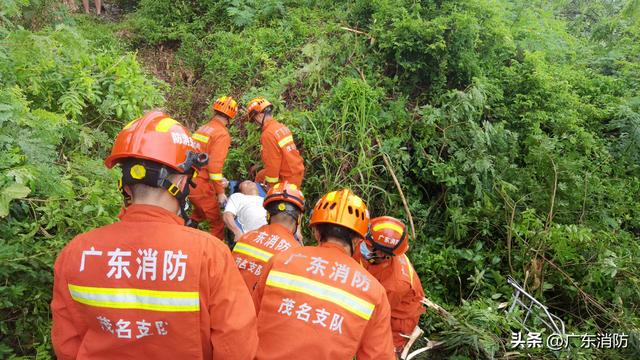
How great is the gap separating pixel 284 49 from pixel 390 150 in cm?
300

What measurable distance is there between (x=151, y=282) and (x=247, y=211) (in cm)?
279

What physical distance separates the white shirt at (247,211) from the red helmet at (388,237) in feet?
4.68

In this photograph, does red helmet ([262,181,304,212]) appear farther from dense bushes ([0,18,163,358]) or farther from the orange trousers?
the orange trousers

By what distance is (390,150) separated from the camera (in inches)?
228

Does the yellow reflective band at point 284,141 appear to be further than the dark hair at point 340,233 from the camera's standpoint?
Yes

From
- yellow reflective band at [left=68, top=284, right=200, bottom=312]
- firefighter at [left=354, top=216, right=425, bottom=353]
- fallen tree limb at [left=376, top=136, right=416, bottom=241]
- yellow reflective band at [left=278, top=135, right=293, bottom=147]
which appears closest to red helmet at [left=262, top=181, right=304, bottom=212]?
firefighter at [left=354, top=216, right=425, bottom=353]

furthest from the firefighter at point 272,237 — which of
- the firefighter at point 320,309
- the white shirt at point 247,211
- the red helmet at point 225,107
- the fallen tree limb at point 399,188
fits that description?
the fallen tree limb at point 399,188

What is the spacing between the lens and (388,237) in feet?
11.7

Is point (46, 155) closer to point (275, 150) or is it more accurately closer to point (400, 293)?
point (275, 150)

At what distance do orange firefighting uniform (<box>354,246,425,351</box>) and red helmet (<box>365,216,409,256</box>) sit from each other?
0.48 feet

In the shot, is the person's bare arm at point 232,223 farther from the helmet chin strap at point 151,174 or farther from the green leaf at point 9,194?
the helmet chin strap at point 151,174

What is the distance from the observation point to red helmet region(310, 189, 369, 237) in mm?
2857

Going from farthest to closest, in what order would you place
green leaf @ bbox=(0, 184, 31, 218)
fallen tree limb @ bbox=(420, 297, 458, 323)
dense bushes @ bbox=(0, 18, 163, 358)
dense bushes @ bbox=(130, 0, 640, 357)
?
dense bushes @ bbox=(130, 0, 640, 357) < fallen tree limb @ bbox=(420, 297, 458, 323) < dense bushes @ bbox=(0, 18, 163, 358) < green leaf @ bbox=(0, 184, 31, 218)

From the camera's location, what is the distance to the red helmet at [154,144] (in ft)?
6.36
